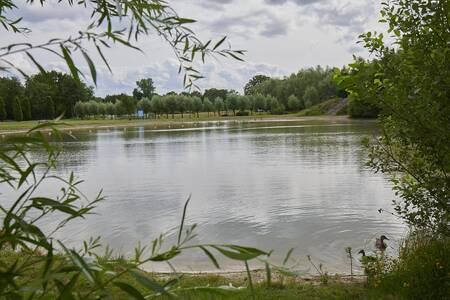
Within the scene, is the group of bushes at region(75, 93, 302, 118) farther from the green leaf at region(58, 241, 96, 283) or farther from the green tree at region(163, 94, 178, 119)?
the green leaf at region(58, 241, 96, 283)

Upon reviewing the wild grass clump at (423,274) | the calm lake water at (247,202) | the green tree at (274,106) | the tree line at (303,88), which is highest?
the tree line at (303,88)

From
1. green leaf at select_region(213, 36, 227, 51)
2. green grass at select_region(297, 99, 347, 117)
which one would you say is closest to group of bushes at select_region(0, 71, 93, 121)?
green leaf at select_region(213, 36, 227, 51)

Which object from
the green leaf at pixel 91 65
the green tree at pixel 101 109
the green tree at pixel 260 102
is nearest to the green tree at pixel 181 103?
the green tree at pixel 101 109

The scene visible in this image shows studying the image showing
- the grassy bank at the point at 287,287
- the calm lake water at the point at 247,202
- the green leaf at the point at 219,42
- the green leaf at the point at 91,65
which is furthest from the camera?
the calm lake water at the point at 247,202

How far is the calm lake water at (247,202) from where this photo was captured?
10.2m

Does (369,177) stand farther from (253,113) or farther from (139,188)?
(253,113)

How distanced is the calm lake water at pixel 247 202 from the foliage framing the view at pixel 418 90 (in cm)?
341

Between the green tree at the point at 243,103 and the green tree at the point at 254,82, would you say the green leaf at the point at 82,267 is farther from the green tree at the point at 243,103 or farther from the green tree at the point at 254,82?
the green tree at the point at 254,82

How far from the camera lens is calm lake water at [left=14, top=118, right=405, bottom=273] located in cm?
1019

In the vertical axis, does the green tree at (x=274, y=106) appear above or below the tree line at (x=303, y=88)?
below

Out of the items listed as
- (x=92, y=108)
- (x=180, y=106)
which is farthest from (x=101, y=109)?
(x=180, y=106)

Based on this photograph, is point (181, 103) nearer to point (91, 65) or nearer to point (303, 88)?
point (303, 88)

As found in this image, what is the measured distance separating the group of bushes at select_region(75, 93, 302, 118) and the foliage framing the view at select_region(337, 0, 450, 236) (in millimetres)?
102237

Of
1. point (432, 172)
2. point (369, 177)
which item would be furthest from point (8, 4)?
point (369, 177)
